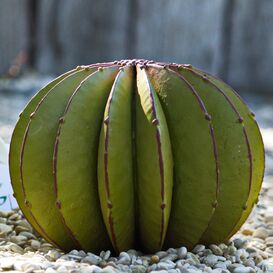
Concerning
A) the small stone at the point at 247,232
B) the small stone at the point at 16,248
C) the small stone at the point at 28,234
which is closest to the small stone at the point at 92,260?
the small stone at the point at 16,248

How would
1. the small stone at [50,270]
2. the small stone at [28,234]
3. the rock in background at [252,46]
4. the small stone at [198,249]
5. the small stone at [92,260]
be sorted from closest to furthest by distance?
the small stone at [50,270], the small stone at [92,260], the small stone at [198,249], the small stone at [28,234], the rock in background at [252,46]

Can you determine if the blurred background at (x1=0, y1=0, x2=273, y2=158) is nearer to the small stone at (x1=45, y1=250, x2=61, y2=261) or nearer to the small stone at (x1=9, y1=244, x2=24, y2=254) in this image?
the small stone at (x1=9, y1=244, x2=24, y2=254)

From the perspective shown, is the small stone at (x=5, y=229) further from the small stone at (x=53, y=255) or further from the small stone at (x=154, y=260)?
the small stone at (x=154, y=260)

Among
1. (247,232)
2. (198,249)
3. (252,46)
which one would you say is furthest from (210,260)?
(252,46)

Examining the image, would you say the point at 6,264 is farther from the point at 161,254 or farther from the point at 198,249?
the point at 198,249

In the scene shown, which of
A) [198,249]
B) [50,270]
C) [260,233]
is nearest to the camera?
[50,270]

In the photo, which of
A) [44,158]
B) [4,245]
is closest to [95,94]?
[44,158]
